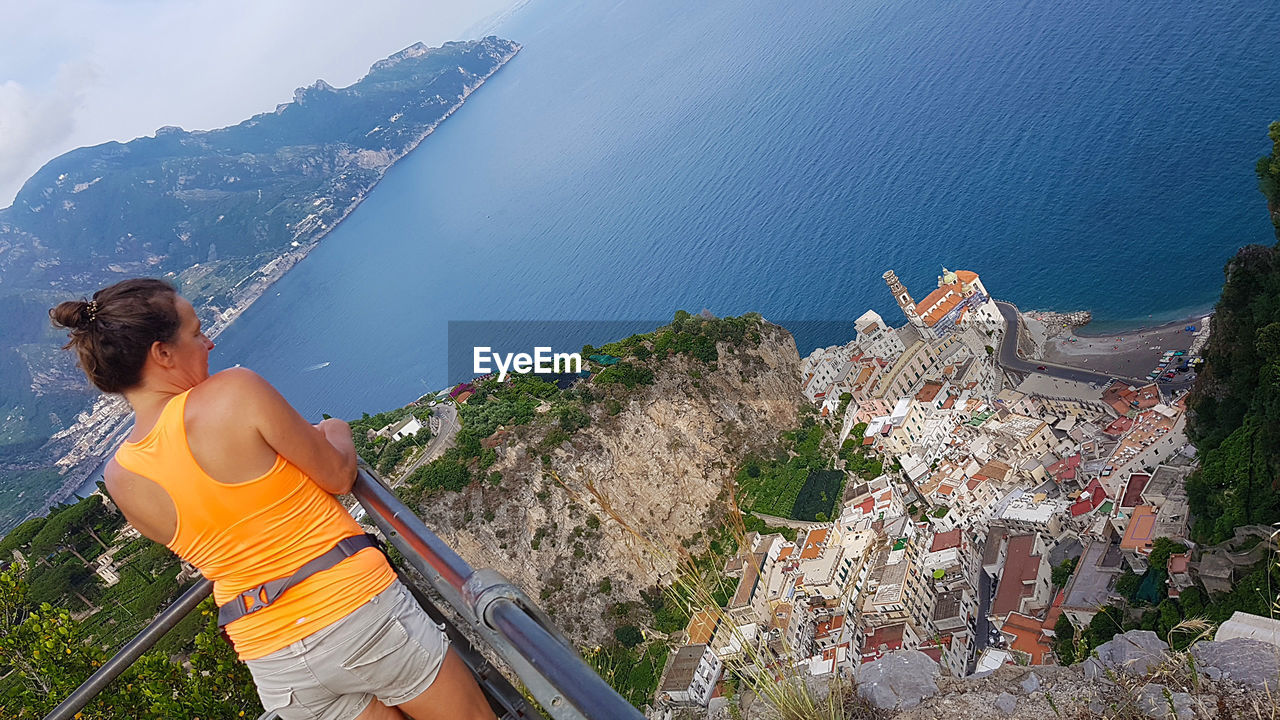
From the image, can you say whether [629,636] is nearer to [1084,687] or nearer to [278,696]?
[1084,687]

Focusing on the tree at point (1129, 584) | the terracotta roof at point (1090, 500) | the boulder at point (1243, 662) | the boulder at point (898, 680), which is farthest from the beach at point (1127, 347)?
the boulder at point (898, 680)

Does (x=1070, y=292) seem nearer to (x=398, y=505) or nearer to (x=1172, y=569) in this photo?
(x=1172, y=569)

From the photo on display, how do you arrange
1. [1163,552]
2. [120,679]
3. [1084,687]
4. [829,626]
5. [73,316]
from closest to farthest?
[73,316] → [1084,687] → [120,679] → [1163,552] → [829,626]

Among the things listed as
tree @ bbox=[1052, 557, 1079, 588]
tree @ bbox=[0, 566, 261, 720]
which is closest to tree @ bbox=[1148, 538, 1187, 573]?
tree @ bbox=[1052, 557, 1079, 588]

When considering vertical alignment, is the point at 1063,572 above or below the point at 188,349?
below

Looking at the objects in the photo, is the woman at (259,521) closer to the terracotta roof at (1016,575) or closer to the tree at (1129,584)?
the tree at (1129,584)

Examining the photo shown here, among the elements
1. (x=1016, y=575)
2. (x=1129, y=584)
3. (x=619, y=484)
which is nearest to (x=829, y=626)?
(x=1016, y=575)
